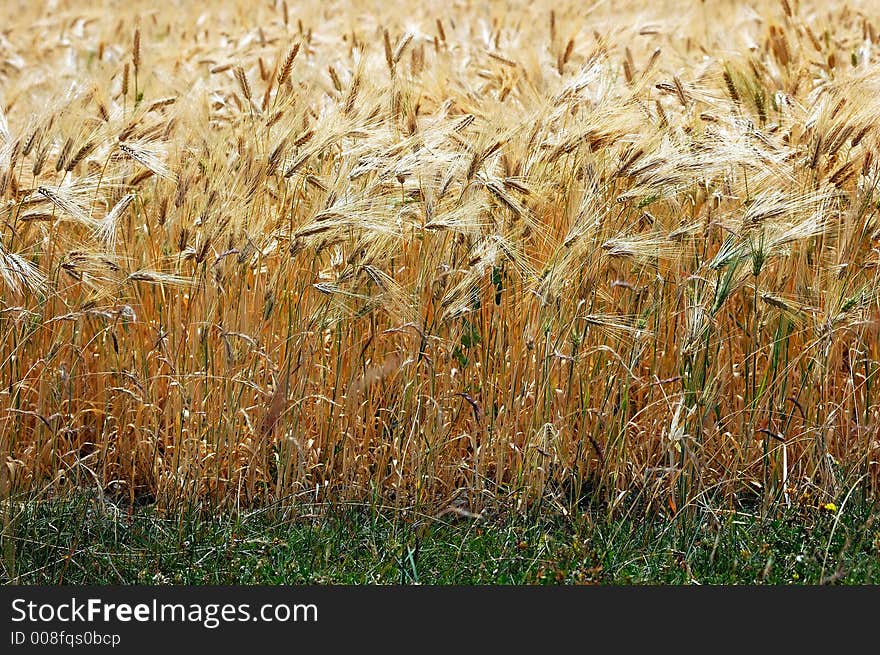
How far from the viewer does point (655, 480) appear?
2.53m

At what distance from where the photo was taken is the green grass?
89.7 inches

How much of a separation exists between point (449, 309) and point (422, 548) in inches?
20.9

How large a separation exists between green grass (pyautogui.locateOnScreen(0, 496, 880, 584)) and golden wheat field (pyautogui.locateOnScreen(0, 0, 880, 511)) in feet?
0.24

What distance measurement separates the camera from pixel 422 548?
93.0 inches

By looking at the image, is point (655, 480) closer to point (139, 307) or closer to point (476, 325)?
point (476, 325)

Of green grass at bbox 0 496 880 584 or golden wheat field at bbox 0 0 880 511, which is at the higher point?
golden wheat field at bbox 0 0 880 511

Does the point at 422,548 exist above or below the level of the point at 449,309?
below

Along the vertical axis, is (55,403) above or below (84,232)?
below

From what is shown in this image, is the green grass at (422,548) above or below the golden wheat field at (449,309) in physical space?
below

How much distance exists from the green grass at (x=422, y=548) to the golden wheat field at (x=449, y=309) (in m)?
0.07

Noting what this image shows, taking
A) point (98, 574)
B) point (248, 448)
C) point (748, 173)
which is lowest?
point (98, 574)

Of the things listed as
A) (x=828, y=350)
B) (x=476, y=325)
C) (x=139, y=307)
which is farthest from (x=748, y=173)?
(x=139, y=307)

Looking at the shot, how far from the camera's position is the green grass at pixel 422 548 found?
2277 mm

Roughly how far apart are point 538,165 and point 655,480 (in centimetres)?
80
